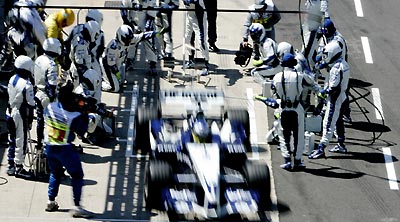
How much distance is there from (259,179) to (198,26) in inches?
255

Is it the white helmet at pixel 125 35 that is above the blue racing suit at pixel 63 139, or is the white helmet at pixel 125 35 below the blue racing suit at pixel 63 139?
above

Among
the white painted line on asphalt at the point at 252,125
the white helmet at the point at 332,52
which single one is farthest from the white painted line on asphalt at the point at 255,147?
the white helmet at the point at 332,52

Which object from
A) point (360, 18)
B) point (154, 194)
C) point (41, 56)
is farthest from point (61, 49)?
point (360, 18)

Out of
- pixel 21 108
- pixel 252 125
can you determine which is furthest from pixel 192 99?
pixel 21 108

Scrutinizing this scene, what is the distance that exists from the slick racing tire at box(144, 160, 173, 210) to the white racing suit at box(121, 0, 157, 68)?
5758mm

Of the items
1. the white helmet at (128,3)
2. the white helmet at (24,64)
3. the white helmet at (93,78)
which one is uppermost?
the white helmet at (128,3)

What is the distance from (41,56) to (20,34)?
6.70 feet

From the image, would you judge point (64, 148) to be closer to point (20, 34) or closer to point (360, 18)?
point (20, 34)

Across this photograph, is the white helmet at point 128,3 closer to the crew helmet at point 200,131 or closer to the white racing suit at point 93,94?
the white racing suit at point 93,94

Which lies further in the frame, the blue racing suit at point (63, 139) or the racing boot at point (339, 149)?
the racing boot at point (339, 149)

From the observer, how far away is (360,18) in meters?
30.9

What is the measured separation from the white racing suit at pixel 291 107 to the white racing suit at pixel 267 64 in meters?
2.12

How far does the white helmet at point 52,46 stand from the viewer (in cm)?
2358

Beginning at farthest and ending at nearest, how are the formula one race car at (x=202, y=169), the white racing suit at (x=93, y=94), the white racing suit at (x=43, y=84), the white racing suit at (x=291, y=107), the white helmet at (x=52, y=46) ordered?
the white racing suit at (x=93, y=94) → the white helmet at (x=52, y=46) → the white racing suit at (x=291, y=107) → the white racing suit at (x=43, y=84) → the formula one race car at (x=202, y=169)
